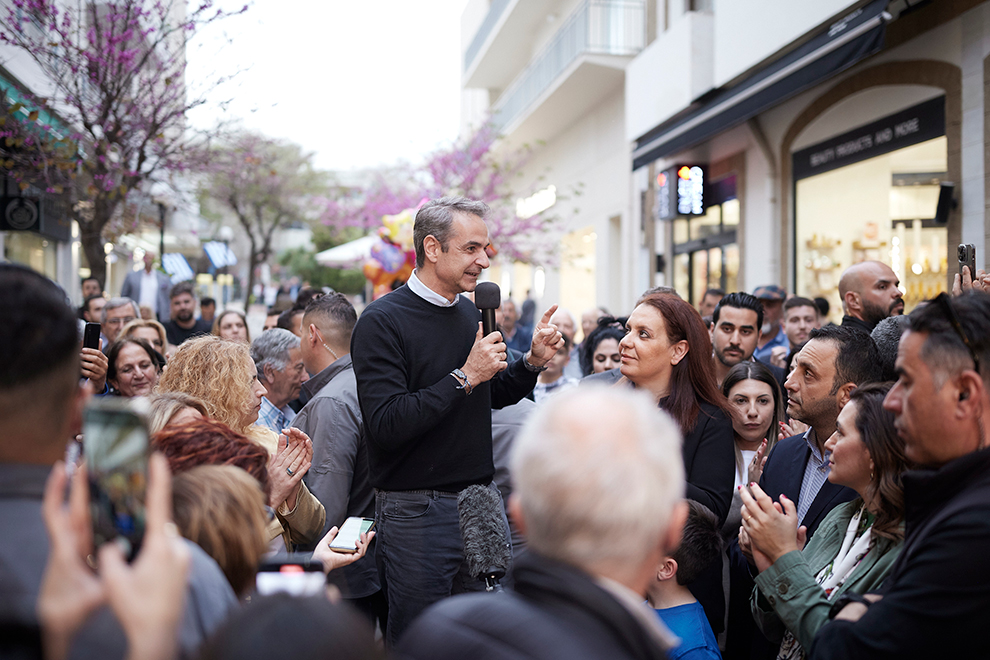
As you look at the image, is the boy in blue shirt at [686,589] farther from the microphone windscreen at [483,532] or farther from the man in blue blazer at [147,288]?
the man in blue blazer at [147,288]

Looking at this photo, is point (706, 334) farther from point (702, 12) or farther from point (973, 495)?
point (702, 12)

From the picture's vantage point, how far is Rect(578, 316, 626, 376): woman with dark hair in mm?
6801

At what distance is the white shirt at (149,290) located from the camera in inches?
533

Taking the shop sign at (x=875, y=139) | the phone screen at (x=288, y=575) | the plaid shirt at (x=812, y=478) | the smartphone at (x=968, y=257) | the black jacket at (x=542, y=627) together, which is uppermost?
the shop sign at (x=875, y=139)

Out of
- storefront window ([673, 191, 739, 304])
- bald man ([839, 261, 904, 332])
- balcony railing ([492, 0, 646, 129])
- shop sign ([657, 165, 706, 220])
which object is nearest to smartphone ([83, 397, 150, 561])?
bald man ([839, 261, 904, 332])

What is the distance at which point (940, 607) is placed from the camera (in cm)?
189

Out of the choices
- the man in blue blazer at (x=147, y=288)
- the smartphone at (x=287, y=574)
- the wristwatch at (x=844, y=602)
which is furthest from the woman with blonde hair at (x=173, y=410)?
the man in blue blazer at (x=147, y=288)

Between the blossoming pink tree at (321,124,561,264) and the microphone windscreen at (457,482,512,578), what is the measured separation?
16351 millimetres

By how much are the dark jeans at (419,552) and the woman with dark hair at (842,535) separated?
50.1 inches

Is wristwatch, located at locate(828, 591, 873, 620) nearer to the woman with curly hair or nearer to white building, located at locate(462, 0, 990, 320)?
the woman with curly hair

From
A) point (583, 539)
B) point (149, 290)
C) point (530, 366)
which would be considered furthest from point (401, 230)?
point (583, 539)

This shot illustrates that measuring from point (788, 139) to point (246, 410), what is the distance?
1078 centimetres

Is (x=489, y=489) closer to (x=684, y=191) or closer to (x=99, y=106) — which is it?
(x=99, y=106)

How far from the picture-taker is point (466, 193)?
2192cm
